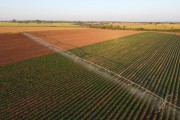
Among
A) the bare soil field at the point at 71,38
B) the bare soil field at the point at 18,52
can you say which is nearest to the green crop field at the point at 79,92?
the bare soil field at the point at 18,52

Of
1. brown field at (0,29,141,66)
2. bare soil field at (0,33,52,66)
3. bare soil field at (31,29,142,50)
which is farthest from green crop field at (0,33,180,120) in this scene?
bare soil field at (31,29,142,50)

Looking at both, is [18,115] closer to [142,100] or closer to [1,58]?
[142,100]

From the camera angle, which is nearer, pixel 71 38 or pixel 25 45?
pixel 25 45

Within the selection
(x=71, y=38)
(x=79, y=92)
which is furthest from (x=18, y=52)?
(x=71, y=38)

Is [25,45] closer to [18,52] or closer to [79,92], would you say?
[18,52]

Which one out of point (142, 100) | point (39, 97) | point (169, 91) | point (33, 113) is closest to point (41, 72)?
point (39, 97)

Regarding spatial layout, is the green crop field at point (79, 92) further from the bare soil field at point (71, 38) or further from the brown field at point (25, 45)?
the bare soil field at point (71, 38)

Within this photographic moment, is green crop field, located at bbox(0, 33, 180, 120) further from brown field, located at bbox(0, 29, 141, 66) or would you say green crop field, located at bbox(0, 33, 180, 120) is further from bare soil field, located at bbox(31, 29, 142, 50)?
bare soil field, located at bbox(31, 29, 142, 50)

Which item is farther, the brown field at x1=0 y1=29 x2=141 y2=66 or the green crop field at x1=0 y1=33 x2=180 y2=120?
the brown field at x1=0 y1=29 x2=141 y2=66
